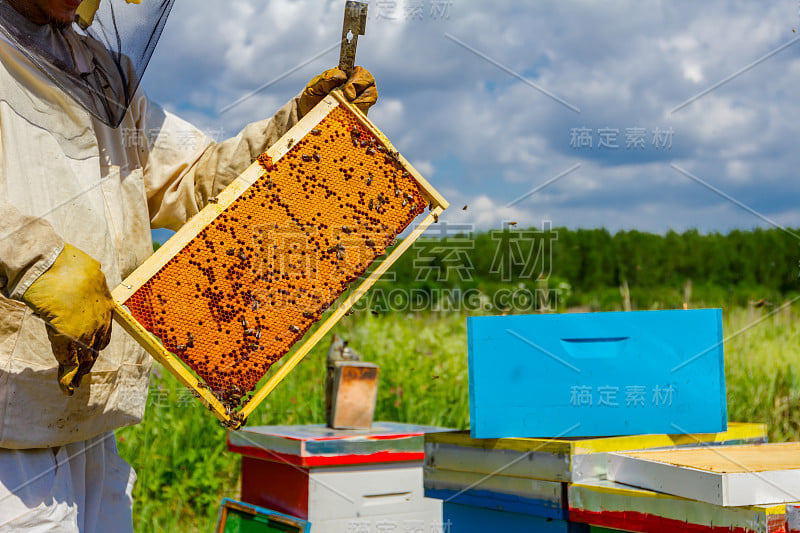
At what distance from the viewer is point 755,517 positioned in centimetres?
159

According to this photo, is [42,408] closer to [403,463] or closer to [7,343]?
[7,343]

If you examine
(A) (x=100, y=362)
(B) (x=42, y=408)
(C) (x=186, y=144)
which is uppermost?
(C) (x=186, y=144)

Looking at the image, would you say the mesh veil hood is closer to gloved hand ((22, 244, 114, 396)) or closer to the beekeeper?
the beekeeper

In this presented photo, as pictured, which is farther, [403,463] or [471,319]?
[403,463]

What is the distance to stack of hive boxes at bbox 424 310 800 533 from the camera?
2.06 m

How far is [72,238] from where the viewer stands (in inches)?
85.7

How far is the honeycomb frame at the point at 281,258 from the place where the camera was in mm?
2066

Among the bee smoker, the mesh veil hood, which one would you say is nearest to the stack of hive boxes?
the bee smoker

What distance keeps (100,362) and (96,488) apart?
1.52 ft

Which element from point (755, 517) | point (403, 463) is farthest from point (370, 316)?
point (755, 517)

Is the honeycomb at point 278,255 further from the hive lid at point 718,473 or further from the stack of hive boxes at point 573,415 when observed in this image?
the hive lid at point 718,473

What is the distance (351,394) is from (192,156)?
155 cm

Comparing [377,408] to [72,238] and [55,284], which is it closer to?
[72,238]

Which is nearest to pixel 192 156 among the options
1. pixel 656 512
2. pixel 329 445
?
pixel 329 445
